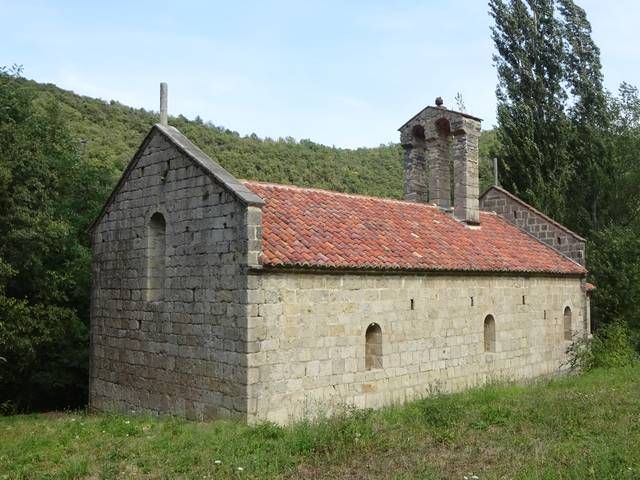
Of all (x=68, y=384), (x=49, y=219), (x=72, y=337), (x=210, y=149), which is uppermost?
(x=210, y=149)

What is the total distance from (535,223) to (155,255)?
38.2 feet

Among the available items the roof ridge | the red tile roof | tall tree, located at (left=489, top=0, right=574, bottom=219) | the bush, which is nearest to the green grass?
the red tile roof

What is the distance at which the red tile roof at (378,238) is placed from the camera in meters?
10.8

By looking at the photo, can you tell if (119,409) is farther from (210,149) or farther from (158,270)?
(210,149)

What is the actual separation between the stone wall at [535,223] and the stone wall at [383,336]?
252cm

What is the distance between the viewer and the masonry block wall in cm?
991

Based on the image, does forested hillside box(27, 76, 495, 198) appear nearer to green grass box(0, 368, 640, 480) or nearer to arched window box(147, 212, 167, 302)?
arched window box(147, 212, 167, 302)

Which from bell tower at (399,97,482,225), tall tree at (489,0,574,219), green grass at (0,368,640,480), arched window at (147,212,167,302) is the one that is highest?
tall tree at (489,0,574,219)

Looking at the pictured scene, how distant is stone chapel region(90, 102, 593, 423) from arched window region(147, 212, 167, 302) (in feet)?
0.10

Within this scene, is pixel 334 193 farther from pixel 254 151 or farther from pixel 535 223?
pixel 254 151

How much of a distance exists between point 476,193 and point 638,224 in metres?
10.5

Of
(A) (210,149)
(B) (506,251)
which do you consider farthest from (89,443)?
(A) (210,149)

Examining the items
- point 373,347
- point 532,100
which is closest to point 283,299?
point 373,347

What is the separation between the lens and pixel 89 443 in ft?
29.1
